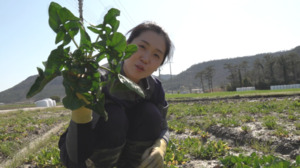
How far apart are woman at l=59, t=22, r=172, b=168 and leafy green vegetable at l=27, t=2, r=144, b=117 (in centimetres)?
63

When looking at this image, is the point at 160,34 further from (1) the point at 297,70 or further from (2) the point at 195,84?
(2) the point at 195,84

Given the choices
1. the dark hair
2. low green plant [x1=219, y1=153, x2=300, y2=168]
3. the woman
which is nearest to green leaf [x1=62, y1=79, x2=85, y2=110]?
the woman

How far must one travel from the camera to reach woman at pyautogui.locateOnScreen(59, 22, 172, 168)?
163 centimetres

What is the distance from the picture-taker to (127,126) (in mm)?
1904

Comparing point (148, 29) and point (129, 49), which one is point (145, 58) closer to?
point (148, 29)

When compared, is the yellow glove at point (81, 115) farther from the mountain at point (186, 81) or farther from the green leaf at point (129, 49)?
the mountain at point (186, 81)

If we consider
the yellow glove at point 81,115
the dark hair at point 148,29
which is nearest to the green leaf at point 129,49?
the yellow glove at point 81,115

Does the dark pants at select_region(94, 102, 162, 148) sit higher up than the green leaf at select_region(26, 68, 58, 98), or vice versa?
the green leaf at select_region(26, 68, 58, 98)

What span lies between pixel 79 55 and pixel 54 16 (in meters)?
0.17

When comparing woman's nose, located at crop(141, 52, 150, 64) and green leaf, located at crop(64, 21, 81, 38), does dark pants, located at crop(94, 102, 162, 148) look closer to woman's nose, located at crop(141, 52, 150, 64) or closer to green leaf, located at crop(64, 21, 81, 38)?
woman's nose, located at crop(141, 52, 150, 64)

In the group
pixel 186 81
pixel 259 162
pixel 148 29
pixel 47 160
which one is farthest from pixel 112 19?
pixel 186 81

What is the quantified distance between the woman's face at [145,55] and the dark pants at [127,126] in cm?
33

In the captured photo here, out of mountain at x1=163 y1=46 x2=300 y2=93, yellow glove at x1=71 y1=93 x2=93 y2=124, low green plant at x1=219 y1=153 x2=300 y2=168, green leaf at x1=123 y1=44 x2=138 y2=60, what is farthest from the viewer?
mountain at x1=163 y1=46 x2=300 y2=93

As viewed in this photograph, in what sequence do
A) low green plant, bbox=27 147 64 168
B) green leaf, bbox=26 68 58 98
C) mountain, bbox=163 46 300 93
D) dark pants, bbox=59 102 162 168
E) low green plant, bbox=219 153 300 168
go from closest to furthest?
green leaf, bbox=26 68 58 98, low green plant, bbox=219 153 300 168, dark pants, bbox=59 102 162 168, low green plant, bbox=27 147 64 168, mountain, bbox=163 46 300 93
